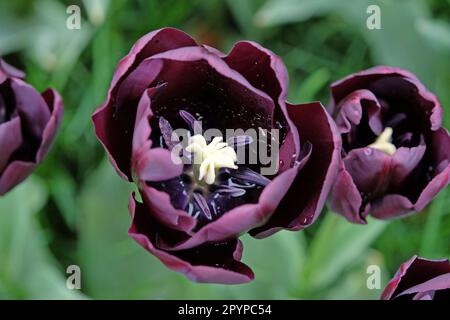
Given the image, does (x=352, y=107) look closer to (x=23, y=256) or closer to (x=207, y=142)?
(x=207, y=142)

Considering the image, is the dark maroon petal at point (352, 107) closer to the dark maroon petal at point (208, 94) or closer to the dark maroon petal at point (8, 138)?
the dark maroon petal at point (208, 94)

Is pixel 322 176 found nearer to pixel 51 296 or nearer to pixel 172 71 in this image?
pixel 172 71

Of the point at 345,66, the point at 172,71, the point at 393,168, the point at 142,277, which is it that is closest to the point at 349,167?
the point at 393,168

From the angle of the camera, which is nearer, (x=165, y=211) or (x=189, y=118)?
(x=165, y=211)

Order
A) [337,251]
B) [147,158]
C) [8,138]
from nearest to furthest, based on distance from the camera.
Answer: [147,158] < [8,138] < [337,251]

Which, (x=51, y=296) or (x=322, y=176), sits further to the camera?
(x=51, y=296)

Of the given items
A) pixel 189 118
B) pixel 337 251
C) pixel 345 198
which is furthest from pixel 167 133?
pixel 337 251

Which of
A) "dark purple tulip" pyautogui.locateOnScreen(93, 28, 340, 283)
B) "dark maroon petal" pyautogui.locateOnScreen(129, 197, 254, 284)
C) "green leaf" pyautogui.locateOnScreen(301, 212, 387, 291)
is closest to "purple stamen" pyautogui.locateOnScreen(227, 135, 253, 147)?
"dark purple tulip" pyautogui.locateOnScreen(93, 28, 340, 283)
